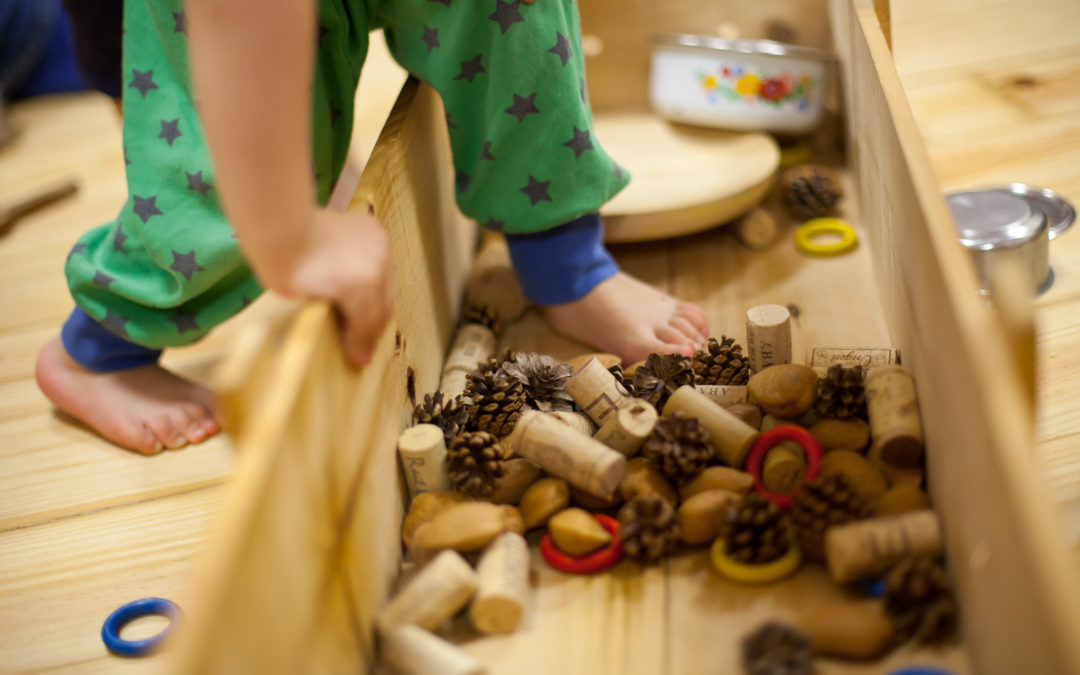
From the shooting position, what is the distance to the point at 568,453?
0.73 metres

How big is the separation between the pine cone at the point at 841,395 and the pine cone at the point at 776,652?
0.73ft

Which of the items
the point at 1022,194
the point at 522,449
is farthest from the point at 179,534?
the point at 1022,194

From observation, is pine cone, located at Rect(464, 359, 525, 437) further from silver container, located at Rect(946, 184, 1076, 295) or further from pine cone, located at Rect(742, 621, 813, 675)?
silver container, located at Rect(946, 184, 1076, 295)

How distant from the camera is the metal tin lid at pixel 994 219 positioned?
943 mm

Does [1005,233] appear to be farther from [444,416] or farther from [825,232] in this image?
[444,416]

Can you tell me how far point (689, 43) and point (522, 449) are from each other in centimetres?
69

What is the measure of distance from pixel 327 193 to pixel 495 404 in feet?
1.06

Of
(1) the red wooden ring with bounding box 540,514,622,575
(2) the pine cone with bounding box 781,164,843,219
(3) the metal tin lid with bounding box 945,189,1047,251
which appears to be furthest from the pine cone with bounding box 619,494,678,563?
(2) the pine cone with bounding box 781,164,843,219

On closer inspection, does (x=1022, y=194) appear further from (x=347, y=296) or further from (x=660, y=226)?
(x=347, y=296)

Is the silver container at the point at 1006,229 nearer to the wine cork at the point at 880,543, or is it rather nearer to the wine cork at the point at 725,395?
the wine cork at the point at 725,395

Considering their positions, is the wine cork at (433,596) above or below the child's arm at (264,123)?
below

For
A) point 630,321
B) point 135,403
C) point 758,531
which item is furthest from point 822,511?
point 135,403

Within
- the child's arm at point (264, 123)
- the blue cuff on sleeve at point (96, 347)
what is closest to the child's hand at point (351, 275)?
the child's arm at point (264, 123)

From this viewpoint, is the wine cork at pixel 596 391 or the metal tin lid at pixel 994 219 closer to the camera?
the wine cork at pixel 596 391
